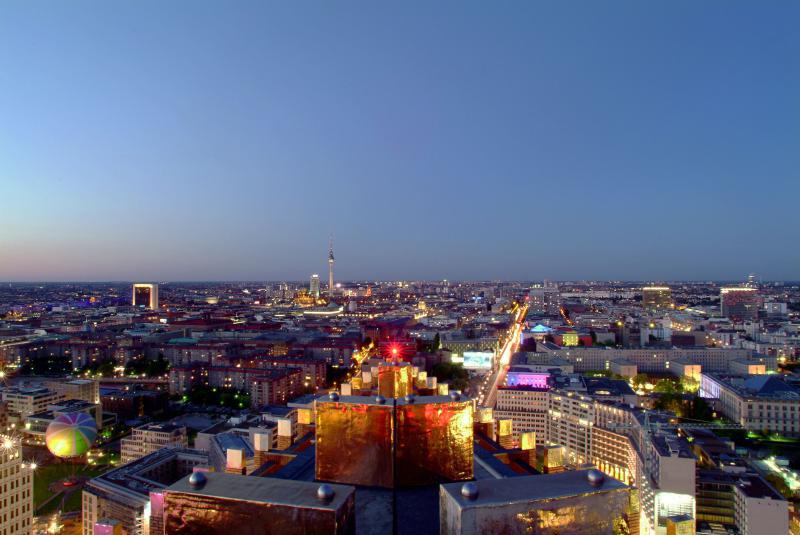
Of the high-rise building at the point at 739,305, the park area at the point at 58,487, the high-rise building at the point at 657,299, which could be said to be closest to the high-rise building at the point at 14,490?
the park area at the point at 58,487

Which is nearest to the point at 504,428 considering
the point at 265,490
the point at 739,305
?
the point at 265,490

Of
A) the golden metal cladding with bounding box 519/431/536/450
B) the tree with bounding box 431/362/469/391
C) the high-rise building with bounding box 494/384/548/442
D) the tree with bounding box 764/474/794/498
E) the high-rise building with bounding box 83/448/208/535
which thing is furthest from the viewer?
the tree with bounding box 431/362/469/391

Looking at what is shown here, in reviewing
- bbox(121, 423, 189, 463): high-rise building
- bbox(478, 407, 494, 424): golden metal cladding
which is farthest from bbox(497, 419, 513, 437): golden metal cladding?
bbox(121, 423, 189, 463): high-rise building

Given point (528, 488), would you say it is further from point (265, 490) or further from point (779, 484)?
point (779, 484)

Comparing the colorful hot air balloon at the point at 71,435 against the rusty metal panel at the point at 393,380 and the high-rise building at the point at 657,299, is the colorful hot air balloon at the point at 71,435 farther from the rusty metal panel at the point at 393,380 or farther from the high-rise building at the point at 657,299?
the high-rise building at the point at 657,299

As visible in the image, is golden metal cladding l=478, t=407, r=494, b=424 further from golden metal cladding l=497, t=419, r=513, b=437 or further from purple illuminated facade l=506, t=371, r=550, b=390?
purple illuminated facade l=506, t=371, r=550, b=390

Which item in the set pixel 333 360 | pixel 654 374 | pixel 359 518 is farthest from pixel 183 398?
pixel 359 518

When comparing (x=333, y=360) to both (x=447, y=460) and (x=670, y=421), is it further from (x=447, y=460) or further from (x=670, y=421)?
(x=447, y=460)
